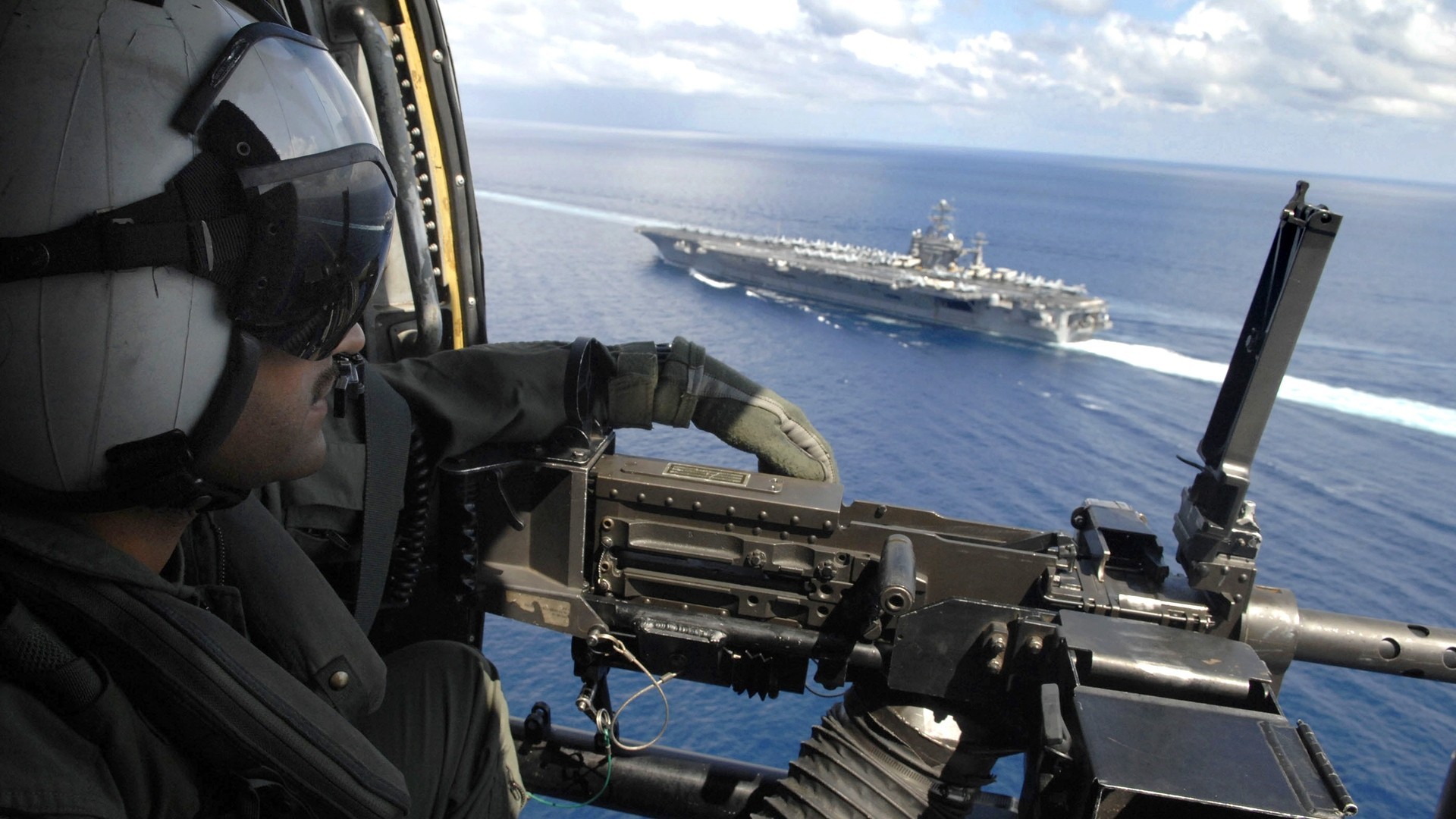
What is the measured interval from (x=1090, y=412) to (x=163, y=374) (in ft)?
53.1

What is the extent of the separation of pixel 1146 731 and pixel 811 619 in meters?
1.02

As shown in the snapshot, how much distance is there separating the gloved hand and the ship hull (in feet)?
70.8

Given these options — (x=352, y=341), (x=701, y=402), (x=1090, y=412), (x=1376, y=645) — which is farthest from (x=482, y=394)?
(x=1090, y=412)

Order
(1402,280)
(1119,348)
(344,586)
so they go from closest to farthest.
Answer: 1. (344,586)
2. (1119,348)
3. (1402,280)

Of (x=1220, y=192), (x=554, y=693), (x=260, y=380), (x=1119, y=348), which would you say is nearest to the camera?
(x=260, y=380)

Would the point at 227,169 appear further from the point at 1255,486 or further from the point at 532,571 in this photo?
the point at 1255,486

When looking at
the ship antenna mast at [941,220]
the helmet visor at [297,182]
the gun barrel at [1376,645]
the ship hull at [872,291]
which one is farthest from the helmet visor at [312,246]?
the ship antenna mast at [941,220]

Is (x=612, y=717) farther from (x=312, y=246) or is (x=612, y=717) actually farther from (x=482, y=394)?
(x=312, y=246)

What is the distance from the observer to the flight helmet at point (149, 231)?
4.00 feet

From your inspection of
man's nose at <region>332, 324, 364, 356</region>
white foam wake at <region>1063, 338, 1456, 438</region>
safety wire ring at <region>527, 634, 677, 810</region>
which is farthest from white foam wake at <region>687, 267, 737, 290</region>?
man's nose at <region>332, 324, 364, 356</region>

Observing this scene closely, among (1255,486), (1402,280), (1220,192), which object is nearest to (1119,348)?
(1255,486)

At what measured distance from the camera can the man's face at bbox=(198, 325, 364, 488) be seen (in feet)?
4.87

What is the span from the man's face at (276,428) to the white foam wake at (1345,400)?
1624 cm

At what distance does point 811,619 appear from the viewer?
9.37 feet
